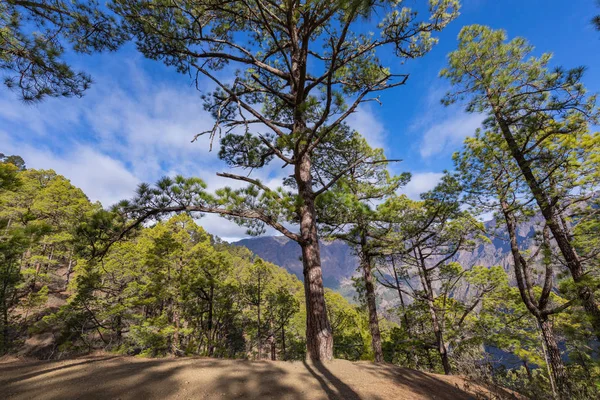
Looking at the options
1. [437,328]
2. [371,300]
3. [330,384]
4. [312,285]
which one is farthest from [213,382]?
[437,328]

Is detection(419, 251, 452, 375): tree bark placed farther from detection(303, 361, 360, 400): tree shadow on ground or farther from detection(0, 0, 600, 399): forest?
detection(303, 361, 360, 400): tree shadow on ground

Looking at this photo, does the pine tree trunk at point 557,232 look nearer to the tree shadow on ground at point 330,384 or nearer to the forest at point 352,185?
the forest at point 352,185

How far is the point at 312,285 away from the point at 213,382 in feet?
7.21

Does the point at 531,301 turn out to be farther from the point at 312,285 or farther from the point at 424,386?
the point at 312,285

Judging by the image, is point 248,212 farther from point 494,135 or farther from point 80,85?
point 494,135

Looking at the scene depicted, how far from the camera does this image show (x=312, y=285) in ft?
15.2

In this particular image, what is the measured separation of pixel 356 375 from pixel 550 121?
320 inches

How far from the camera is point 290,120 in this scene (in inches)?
278

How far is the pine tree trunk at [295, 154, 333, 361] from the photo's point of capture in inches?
169

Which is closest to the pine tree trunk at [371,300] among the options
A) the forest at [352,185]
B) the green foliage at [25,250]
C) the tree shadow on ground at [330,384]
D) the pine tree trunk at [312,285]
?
the forest at [352,185]

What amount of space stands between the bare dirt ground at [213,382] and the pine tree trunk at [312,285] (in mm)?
305

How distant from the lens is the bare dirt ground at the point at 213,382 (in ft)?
9.32

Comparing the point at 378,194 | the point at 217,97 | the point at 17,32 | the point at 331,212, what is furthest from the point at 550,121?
the point at 17,32

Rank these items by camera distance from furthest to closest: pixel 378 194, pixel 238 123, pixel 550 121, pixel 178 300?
pixel 178 300 → pixel 378 194 → pixel 550 121 → pixel 238 123
